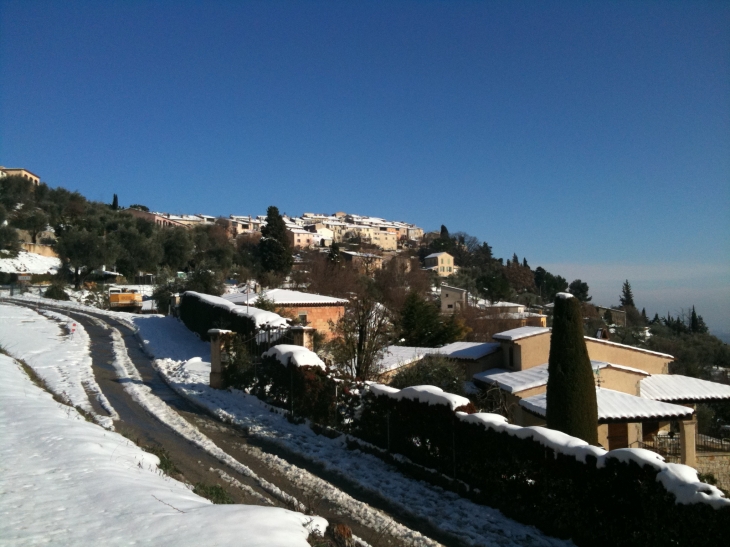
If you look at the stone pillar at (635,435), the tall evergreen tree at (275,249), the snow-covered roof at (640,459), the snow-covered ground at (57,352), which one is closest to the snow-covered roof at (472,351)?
the stone pillar at (635,435)

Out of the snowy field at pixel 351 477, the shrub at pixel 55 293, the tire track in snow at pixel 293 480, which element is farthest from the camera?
the shrub at pixel 55 293

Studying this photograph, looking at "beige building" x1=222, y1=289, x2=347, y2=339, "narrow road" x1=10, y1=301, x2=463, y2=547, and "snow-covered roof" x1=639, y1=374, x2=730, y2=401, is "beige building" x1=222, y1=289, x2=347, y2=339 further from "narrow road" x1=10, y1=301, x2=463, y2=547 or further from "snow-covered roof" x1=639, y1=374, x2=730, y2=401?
"snow-covered roof" x1=639, y1=374, x2=730, y2=401

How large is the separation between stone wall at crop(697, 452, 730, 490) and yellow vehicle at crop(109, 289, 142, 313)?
143ft

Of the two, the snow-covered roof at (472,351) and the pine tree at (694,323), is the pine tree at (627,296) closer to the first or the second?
the pine tree at (694,323)

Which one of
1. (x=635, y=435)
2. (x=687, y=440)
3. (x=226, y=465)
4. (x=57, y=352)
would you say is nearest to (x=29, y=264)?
(x=57, y=352)

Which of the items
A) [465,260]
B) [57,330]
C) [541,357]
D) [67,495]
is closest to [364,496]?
[67,495]

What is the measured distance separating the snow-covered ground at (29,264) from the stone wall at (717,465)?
6081 cm

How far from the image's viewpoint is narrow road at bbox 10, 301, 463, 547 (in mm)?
7340

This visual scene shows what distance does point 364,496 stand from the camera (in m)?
8.40

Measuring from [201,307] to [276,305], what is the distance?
411cm

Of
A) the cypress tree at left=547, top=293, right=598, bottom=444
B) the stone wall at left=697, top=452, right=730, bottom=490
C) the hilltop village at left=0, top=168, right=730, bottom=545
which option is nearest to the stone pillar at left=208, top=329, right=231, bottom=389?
the hilltop village at left=0, top=168, right=730, bottom=545

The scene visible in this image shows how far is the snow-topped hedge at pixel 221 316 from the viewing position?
19297mm

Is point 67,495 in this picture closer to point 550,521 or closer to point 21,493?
point 21,493

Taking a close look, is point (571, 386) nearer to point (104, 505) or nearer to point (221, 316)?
point (104, 505)
